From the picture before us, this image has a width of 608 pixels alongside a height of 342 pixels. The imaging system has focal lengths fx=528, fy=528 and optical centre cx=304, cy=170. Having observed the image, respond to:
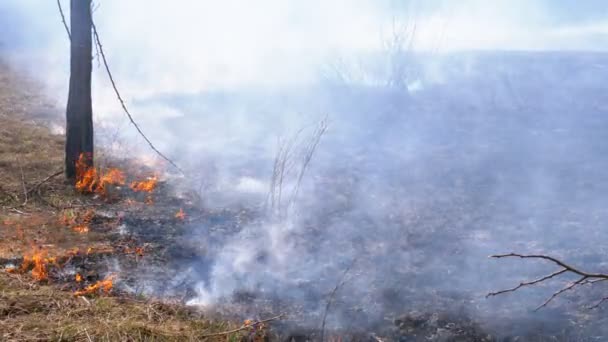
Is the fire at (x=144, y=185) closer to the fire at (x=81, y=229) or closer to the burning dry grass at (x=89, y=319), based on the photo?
the fire at (x=81, y=229)

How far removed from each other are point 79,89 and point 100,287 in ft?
11.2

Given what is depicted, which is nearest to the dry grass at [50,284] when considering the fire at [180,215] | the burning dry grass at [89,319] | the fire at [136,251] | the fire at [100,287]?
the burning dry grass at [89,319]

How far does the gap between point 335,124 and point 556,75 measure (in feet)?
23.9

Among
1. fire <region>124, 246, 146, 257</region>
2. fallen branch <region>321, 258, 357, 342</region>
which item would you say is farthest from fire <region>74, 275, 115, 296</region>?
fallen branch <region>321, 258, 357, 342</region>

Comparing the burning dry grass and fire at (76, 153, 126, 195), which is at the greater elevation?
the burning dry grass

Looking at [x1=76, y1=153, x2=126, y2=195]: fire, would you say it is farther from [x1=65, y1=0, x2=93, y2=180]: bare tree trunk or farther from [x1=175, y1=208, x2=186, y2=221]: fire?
[x1=175, y1=208, x2=186, y2=221]: fire

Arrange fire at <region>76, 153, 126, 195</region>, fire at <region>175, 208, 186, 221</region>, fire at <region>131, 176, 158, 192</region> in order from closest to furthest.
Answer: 1. fire at <region>175, 208, 186, 221</region>
2. fire at <region>76, 153, 126, 195</region>
3. fire at <region>131, 176, 158, 192</region>

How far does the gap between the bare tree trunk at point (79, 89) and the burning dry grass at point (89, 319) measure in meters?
3.10

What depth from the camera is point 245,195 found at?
7152mm

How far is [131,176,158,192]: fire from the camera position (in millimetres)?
7247

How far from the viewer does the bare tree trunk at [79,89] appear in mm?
6660

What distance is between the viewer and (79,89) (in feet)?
22.7

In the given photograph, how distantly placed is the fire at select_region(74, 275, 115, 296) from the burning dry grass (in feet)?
0.60

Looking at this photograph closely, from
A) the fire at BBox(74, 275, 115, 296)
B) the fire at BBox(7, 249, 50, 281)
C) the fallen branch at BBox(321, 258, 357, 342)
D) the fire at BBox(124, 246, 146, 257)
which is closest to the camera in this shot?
the fallen branch at BBox(321, 258, 357, 342)
